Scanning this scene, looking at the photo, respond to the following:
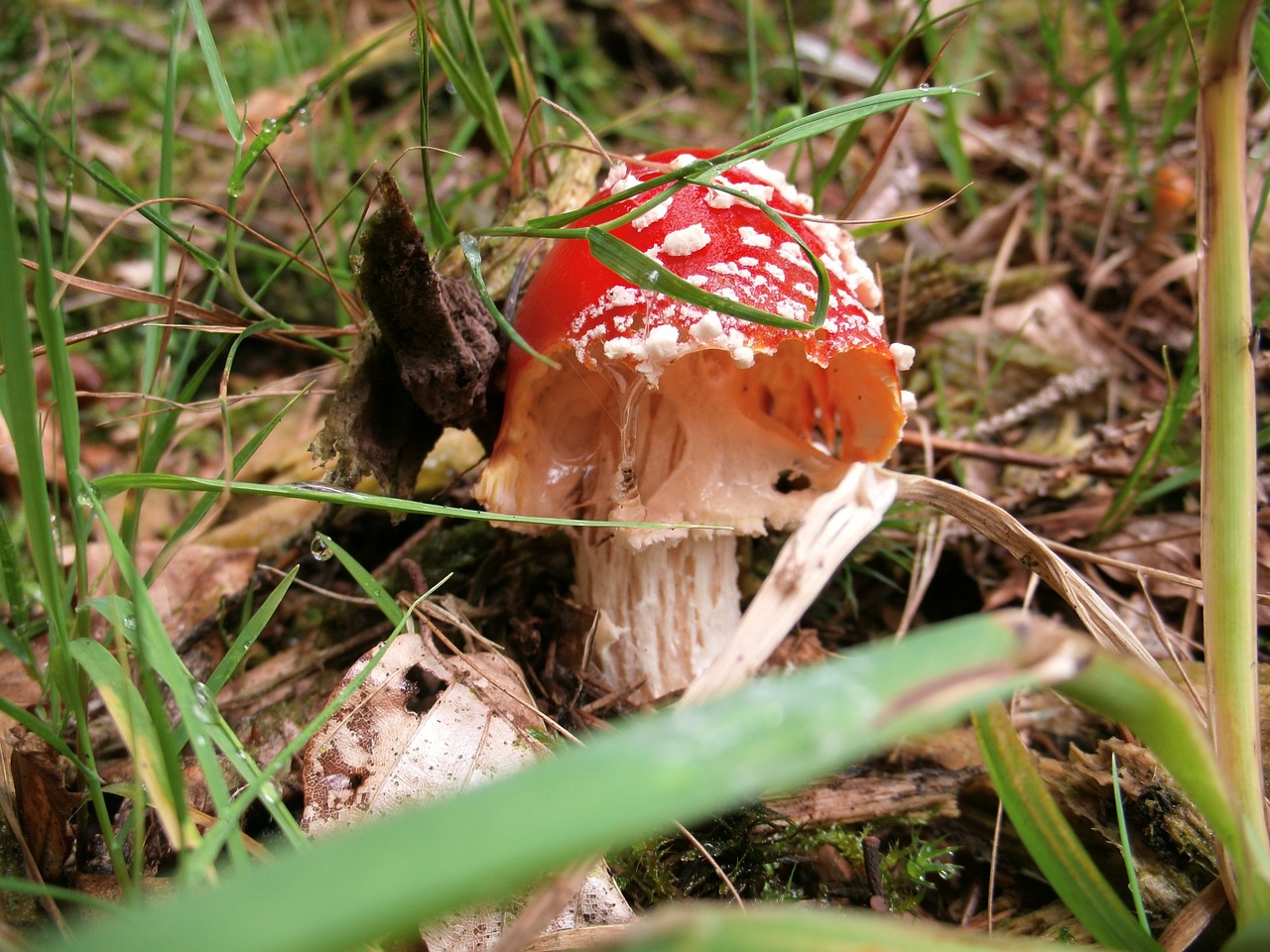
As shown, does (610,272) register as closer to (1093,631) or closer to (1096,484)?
(1093,631)

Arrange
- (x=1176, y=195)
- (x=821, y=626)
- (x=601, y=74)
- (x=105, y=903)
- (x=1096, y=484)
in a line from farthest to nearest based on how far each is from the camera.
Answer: (x=601, y=74), (x=1176, y=195), (x=1096, y=484), (x=821, y=626), (x=105, y=903)

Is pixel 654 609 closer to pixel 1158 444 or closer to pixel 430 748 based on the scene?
pixel 430 748

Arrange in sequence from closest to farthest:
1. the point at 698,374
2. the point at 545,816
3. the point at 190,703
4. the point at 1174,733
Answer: the point at 545,816 < the point at 1174,733 < the point at 190,703 < the point at 698,374

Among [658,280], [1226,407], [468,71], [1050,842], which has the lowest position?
[1050,842]

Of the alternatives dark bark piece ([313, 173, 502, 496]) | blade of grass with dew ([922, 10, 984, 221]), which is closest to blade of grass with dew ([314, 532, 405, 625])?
dark bark piece ([313, 173, 502, 496])

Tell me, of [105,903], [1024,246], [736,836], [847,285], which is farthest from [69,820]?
[1024,246]

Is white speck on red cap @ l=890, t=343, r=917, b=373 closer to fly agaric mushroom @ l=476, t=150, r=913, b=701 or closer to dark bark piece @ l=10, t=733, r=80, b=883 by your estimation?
fly agaric mushroom @ l=476, t=150, r=913, b=701

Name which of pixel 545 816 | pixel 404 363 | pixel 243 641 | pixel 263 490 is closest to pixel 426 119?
pixel 404 363
